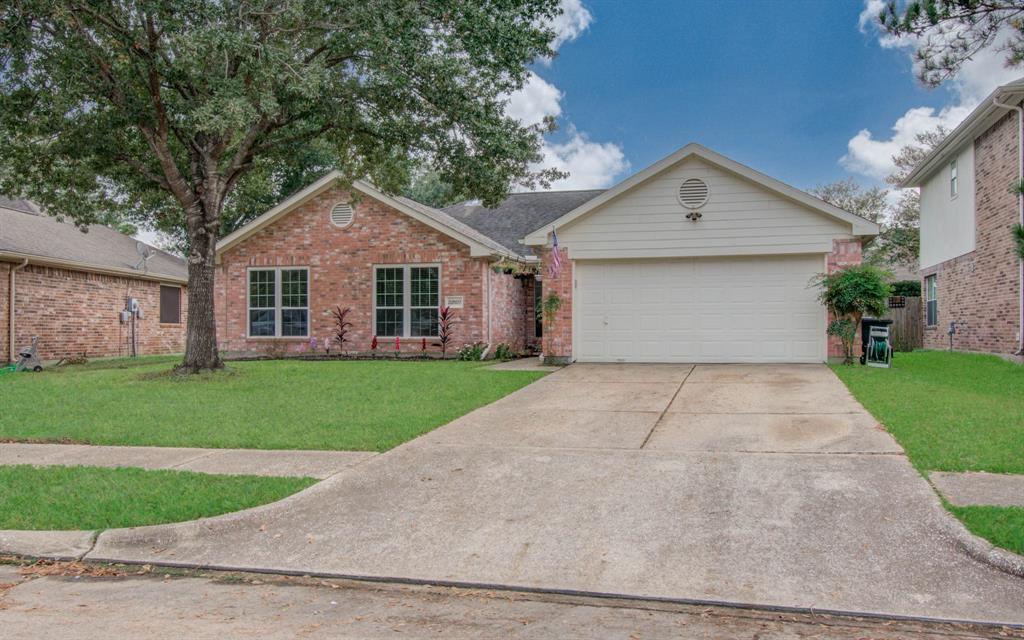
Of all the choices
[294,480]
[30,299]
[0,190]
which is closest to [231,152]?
[0,190]

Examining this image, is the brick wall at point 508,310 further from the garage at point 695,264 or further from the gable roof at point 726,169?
the gable roof at point 726,169

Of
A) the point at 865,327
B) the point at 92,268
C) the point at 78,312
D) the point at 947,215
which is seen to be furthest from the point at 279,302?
the point at 947,215

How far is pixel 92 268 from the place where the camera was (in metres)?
20.6

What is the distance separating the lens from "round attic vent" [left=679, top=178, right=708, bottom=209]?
14.3 m

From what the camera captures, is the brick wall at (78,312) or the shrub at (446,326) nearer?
the shrub at (446,326)

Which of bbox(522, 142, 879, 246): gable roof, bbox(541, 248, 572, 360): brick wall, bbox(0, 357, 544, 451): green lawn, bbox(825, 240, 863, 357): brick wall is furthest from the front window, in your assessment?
bbox(0, 357, 544, 451): green lawn

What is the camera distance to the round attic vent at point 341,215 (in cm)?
1881

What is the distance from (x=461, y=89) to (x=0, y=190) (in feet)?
32.2

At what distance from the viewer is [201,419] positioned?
9023 millimetres

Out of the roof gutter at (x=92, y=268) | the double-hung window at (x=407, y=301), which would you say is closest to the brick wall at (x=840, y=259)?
the double-hung window at (x=407, y=301)

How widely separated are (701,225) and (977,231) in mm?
7298

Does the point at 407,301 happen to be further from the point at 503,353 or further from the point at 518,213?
the point at 518,213

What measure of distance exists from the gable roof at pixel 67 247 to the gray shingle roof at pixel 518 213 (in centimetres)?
991

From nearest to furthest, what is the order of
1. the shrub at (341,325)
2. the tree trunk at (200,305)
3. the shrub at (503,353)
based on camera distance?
the tree trunk at (200,305), the shrub at (503,353), the shrub at (341,325)
